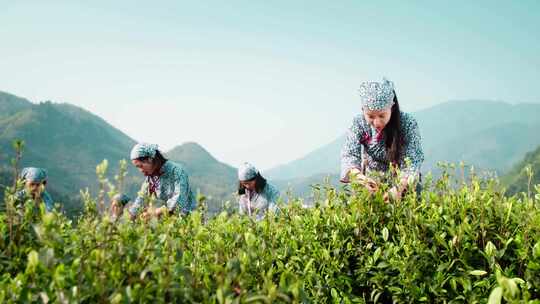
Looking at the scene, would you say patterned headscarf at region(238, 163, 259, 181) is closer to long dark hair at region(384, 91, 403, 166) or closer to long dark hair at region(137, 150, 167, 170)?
long dark hair at region(137, 150, 167, 170)

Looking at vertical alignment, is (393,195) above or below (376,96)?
below

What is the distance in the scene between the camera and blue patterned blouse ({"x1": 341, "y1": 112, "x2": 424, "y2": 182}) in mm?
4328

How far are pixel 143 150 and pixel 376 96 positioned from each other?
3.50 metres

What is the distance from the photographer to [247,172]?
8.09 m

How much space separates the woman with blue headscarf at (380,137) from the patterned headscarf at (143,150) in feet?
9.60

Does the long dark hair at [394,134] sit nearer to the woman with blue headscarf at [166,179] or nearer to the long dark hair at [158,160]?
the woman with blue headscarf at [166,179]

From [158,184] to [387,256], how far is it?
4366 mm

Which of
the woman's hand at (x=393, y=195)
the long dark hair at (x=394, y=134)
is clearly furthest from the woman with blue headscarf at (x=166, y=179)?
the woman's hand at (x=393, y=195)

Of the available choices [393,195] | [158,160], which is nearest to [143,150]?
[158,160]

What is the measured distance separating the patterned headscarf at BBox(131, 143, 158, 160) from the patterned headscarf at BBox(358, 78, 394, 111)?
335 centimetres

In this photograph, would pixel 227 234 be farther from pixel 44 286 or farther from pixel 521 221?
pixel 521 221

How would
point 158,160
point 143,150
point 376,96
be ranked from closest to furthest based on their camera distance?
1. point 376,96
2. point 143,150
3. point 158,160

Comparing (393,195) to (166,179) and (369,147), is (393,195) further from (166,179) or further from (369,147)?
(166,179)

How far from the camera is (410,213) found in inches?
118
